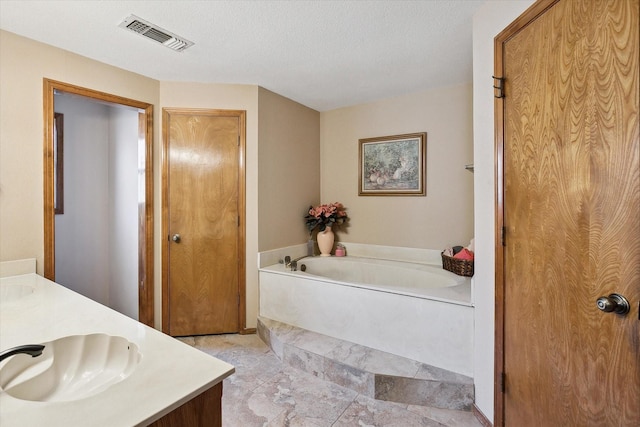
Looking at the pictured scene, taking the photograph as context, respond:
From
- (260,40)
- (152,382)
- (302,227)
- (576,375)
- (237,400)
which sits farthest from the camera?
(302,227)

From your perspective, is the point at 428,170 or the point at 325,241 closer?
the point at 428,170

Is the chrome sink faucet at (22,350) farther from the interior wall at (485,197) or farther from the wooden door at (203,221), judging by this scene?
the wooden door at (203,221)

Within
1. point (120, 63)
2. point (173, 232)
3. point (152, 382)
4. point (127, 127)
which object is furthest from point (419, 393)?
point (127, 127)

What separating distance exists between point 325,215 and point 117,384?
9.44 ft

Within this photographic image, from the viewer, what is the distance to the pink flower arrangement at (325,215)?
3.55 meters

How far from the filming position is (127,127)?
315 cm

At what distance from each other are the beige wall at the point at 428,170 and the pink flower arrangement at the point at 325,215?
14 centimetres

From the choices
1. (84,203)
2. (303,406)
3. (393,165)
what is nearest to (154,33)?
(84,203)

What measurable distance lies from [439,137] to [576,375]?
2.37 metres

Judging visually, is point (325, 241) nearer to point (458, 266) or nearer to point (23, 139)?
point (458, 266)

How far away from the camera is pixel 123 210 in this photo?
3174 millimetres

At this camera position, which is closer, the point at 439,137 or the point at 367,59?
the point at 367,59

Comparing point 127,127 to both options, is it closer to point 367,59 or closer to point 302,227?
point 302,227

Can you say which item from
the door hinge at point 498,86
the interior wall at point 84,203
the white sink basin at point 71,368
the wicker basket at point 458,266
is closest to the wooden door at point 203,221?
the interior wall at point 84,203
